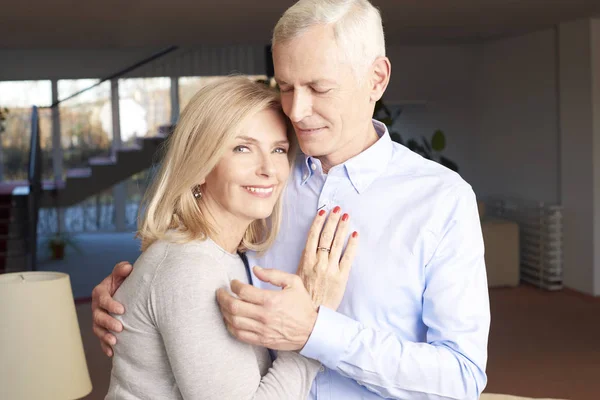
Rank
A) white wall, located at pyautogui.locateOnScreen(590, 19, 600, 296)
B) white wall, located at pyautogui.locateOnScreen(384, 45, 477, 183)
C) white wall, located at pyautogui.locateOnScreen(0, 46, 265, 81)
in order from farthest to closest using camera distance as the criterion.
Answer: white wall, located at pyautogui.locateOnScreen(0, 46, 265, 81) < white wall, located at pyautogui.locateOnScreen(384, 45, 477, 183) < white wall, located at pyautogui.locateOnScreen(590, 19, 600, 296)

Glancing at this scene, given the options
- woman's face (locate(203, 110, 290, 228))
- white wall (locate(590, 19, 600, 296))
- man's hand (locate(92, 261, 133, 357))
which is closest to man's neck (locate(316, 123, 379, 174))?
woman's face (locate(203, 110, 290, 228))

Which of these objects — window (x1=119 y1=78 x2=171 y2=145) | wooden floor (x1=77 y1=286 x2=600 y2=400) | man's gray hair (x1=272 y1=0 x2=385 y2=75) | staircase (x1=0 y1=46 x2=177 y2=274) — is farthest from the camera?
window (x1=119 y1=78 x2=171 y2=145)

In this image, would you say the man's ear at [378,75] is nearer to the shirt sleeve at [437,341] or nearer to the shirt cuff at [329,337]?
the shirt sleeve at [437,341]

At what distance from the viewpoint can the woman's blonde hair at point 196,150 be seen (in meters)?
1.57

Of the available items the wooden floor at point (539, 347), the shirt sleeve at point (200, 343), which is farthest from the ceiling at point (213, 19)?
the shirt sleeve at point (200, 343)

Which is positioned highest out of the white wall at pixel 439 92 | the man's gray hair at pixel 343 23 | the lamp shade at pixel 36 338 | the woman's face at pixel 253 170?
the white wall at pixel 439 92

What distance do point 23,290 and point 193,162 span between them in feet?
2.72

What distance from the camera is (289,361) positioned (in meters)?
1.51

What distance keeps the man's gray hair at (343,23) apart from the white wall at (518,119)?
24.1ft

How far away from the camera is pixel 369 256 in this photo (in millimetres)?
1569

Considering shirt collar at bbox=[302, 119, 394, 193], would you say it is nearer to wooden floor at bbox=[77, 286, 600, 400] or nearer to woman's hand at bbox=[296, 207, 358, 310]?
woman's hand at bbox=[296, 207, 358, 310]

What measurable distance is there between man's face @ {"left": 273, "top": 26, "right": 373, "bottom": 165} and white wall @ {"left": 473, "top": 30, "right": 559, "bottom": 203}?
7.30 m

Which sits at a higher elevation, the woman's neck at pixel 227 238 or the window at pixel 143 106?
the window at pixel 143 106

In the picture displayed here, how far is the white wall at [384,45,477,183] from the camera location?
10.2 metres
